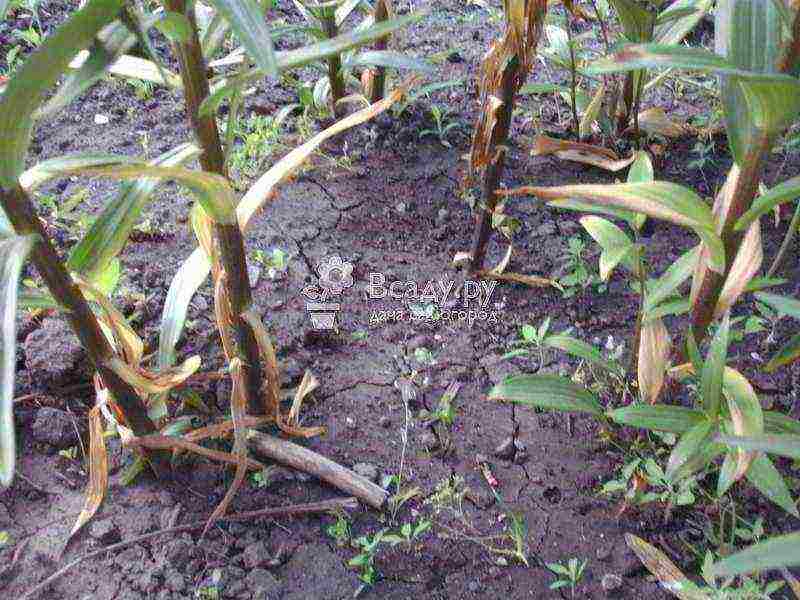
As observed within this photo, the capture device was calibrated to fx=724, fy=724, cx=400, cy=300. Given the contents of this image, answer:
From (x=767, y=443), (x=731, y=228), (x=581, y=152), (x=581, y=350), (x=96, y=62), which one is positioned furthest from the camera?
(x=581, y=152)

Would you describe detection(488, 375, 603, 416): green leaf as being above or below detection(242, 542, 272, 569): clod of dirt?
above

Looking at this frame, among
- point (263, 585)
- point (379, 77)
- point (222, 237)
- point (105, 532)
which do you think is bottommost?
point (263, 585)

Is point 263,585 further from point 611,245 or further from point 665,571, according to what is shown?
point 611,245

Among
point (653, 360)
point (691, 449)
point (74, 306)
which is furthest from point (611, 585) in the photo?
point (74, 306)

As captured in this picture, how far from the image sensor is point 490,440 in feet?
4.92

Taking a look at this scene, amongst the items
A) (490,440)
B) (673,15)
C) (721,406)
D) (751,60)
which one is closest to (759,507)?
(721,406)

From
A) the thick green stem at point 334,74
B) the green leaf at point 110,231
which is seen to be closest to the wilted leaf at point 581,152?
the thick green stem at point 334,74

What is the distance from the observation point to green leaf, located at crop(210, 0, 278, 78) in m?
0.76

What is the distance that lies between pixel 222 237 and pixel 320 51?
1.12 feet

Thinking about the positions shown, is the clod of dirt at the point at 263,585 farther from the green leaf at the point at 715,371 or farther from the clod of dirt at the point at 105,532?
the green leaf at the point at 715,371

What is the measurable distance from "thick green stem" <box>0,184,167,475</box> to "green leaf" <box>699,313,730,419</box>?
93cm

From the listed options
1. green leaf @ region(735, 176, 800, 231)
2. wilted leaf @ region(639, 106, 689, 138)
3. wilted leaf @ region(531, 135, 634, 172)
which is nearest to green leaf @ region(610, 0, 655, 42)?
wilted leaf @ region(531, 135, 634, 172)

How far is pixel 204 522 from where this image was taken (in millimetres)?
1325

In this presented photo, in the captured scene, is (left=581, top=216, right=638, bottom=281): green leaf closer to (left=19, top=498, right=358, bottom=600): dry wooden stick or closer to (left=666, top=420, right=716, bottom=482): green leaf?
(left=666, top=420, right=716, bottom=482): green leaf
